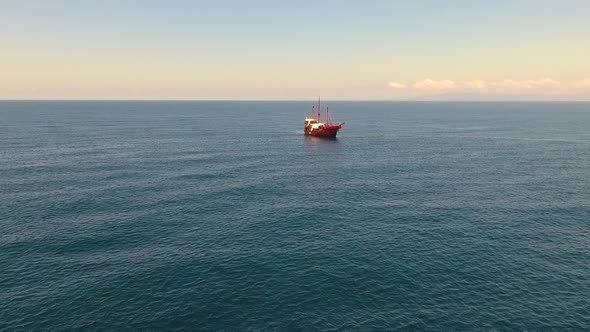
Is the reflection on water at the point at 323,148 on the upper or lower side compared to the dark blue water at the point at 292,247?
upper

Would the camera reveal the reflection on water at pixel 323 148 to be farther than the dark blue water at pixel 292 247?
Yes

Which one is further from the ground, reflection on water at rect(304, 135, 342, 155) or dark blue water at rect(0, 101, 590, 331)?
reflection on water at rect(304, 135, 342, 155)

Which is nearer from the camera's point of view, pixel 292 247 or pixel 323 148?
pixel 292 247

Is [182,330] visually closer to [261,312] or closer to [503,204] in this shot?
[261,312]

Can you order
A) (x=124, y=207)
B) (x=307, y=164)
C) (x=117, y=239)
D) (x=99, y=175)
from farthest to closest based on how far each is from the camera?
(x=307, y=164) < (x=99, y=175) < (x=124, y=207) < (x=117, y=239)

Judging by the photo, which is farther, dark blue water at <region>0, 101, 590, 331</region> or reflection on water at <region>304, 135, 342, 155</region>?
reflection on water at <region>304, 135, 342, 155</region>

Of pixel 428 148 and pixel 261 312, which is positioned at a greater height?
pixel 428 148

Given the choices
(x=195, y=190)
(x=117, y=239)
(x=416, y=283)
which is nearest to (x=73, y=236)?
(x=117, y=239)

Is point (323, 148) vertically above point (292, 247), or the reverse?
point (323, 148)
